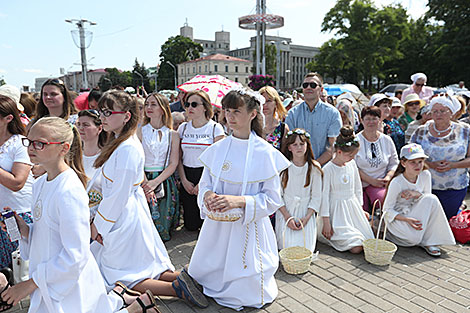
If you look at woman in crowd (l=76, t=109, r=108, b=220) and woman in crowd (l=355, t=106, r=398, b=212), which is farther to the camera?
woman in crowd (l=355, t=106, r=398, b=212)

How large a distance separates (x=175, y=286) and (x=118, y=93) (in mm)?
1869

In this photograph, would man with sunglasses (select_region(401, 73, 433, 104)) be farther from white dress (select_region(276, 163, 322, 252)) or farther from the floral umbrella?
white dress (select_region(276, 163, 322, 252))

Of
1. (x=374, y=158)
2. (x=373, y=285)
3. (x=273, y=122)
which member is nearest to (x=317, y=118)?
(x=273, y=122)

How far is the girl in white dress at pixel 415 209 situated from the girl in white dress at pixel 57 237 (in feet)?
12.4

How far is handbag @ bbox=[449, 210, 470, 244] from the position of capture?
4.74 meters

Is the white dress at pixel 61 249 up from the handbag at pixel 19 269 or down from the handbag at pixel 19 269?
up

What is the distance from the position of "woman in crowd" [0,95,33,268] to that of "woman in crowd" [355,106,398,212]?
4.36 m

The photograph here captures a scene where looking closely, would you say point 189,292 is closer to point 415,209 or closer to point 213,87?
point 415,209

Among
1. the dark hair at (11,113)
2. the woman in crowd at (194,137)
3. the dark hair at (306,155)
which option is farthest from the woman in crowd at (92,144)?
the dark hair at (306,155)

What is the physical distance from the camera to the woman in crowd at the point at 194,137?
4820 mm

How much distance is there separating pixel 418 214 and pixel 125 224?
364 cm

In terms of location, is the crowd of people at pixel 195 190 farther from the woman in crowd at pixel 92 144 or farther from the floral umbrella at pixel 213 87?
the floral umbrella at pixel 213 87

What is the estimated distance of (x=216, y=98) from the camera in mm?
5805

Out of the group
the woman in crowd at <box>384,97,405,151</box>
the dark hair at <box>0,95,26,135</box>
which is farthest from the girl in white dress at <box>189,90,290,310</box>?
the woman in crowd at <box>384,97,405,151</box>
